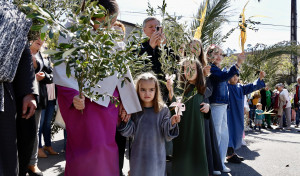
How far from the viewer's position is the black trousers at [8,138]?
2039 mm

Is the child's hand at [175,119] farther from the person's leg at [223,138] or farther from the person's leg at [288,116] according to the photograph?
the person's leg at [288,116]

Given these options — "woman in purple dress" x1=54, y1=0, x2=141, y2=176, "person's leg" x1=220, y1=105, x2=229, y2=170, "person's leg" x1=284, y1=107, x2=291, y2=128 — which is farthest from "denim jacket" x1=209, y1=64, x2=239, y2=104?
"person's leg" x1=284, y1=107, x2=291, y2=128

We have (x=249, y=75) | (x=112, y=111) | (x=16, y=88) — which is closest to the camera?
(x=16, y=88)

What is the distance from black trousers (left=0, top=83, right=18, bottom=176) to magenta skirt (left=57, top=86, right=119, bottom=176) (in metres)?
0.46

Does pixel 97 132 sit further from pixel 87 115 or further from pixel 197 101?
pixel 197 101

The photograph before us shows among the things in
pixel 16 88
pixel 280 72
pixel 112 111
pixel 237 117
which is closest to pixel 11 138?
pixel 16 88

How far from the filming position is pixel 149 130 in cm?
325

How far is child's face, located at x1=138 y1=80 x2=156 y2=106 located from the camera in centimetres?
326

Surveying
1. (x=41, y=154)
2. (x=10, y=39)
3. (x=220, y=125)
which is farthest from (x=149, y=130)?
(x=41, y=154)

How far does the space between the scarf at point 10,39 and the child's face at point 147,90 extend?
1324 mm

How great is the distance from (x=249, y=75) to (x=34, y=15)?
8.23 metres

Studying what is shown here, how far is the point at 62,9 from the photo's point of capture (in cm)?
278

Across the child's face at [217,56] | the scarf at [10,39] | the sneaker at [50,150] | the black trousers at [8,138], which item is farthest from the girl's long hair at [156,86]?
the sneaker at [50,150]

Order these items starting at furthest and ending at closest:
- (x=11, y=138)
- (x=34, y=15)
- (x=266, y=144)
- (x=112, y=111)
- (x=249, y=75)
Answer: (x=249, y=75)
(x=266, y=144)
(x=112, y=111)
(x=11, y=138)
(x=34, y=15)
